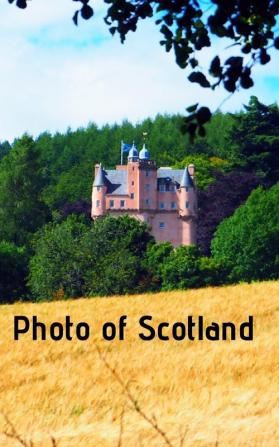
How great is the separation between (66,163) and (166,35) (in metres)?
164

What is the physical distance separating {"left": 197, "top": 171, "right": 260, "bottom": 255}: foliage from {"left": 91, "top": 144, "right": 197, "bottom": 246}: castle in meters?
5.16

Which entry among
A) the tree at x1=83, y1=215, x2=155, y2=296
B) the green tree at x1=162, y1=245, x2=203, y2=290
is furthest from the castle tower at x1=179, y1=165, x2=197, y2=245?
the tree at x1=83, y1=215, x2=155, y2=296

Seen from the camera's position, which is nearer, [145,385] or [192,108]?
[192,108]

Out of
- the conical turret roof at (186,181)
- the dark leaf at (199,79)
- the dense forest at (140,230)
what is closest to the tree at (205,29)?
the dark leaf at (199,79)

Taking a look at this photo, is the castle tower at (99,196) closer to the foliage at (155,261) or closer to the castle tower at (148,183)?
the castle tower at (148,183)

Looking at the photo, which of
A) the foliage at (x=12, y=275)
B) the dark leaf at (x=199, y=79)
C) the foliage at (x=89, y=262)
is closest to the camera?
the dark leaf at (x=199, y=79)

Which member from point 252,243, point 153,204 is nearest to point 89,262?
point 252,243

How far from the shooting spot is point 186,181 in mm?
114688

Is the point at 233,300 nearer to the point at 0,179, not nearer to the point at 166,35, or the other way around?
the point at 166,35

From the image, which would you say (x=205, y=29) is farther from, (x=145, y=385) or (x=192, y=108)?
(x=145, y=385)

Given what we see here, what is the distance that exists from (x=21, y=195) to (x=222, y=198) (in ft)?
67.6

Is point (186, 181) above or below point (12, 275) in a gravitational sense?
above

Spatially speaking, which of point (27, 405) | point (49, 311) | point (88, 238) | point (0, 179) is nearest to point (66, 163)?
point (0, 179)

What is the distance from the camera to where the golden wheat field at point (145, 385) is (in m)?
9.60
